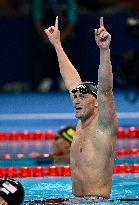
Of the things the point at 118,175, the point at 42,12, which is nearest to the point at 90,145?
the point at 118,175

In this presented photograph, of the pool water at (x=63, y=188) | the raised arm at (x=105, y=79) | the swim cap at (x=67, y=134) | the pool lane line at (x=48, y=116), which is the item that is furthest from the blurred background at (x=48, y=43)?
the raised arm at (x=105, y=79)

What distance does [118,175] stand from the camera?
26.4ft

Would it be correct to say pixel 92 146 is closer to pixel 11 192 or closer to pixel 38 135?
pixel 11 192

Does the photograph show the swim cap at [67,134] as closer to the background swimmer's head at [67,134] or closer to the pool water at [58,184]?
the background swimmer's head at [67,134]

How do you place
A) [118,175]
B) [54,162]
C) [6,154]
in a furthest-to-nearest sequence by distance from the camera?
[6,154], [54,162], [118,175]

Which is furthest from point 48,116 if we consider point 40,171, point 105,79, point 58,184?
point 105,79

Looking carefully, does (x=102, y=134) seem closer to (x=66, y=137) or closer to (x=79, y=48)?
(x=66, y=137)

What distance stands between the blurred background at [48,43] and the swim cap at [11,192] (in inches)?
388

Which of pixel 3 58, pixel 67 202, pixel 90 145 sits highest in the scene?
pixel 3 58

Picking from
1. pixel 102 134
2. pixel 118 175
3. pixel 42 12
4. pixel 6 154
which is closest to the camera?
pixel 102 134

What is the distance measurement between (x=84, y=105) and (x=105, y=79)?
19.8 inches

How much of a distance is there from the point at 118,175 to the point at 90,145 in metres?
2.26

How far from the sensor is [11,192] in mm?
4875

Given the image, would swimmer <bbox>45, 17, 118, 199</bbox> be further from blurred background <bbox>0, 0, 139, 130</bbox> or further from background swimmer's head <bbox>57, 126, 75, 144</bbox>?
blurred background <bbox>0, 0, 139, 130</bbox>
